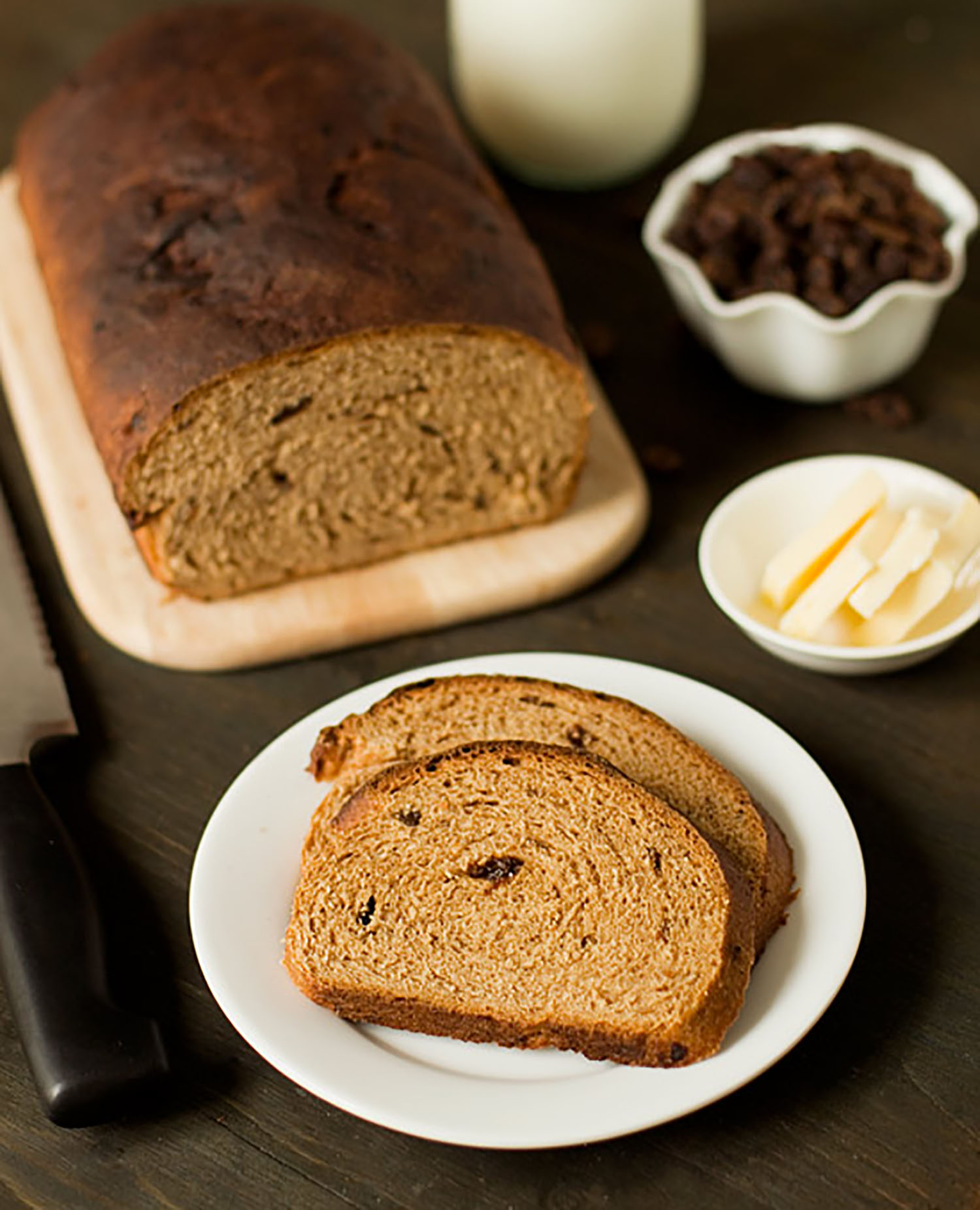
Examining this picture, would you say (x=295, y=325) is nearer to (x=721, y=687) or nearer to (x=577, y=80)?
(x=721, y=687)

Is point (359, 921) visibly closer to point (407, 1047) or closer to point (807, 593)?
point (407, 1047)

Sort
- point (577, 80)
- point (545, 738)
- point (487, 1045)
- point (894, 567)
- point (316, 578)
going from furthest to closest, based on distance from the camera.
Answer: point (577, 80)
point (316, 578)
point (894, 567)
point (545, 738)
point (487, 1045)

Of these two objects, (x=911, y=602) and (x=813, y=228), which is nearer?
(x=911, y=602)

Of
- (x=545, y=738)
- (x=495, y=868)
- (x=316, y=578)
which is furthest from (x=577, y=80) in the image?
(x=495, y=868)

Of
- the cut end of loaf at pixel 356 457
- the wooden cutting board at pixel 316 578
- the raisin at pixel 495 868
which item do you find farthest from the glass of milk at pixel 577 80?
the raisin at pixel 495 868

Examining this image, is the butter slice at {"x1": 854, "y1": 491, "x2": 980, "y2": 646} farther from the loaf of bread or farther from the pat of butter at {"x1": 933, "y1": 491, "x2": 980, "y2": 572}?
the loaf of bread

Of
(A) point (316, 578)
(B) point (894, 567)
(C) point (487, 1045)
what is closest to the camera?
(C) point (487, 1045)
